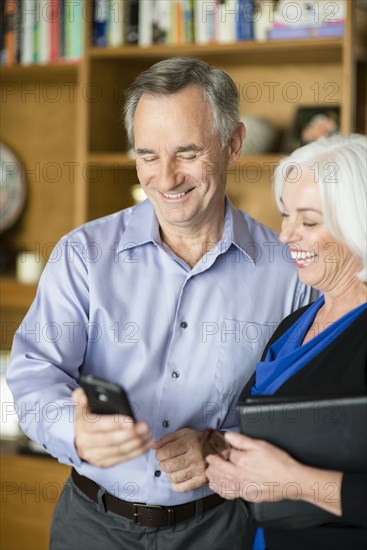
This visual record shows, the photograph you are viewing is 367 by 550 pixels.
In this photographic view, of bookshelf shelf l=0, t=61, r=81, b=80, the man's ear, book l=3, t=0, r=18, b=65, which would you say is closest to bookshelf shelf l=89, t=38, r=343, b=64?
bookshelf shelf l=0, t=61, r=81, b=80

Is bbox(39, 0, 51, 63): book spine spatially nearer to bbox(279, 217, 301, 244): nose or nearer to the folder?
bbox(279, 217, 301, 244): nose

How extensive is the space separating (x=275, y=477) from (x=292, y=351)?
250 millimetres

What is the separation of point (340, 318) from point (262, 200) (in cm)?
157

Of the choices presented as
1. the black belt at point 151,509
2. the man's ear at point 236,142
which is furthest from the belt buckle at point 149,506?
the man's ear at point 236,142

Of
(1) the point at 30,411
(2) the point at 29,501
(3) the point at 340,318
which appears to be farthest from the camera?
(2) the point at 29,501

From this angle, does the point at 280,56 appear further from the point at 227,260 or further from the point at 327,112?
the point at 227,260

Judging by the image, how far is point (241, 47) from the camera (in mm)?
2607

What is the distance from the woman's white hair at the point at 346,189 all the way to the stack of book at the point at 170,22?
1297 mm

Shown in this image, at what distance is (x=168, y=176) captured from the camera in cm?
163

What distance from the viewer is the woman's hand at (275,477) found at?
1.24 m

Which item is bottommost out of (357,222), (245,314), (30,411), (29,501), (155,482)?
(29,501)

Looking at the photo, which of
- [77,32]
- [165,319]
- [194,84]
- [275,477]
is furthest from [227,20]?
[275,477]

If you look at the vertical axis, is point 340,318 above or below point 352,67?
below

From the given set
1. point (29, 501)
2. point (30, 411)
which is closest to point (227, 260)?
point (30, 411)
